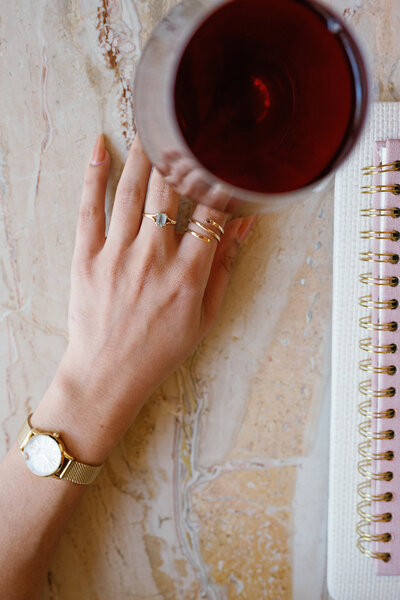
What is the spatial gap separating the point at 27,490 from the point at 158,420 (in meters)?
0.15

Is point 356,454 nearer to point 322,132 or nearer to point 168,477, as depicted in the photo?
point 168,477

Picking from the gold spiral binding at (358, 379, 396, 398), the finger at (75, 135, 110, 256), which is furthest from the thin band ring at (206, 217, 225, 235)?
the gold spiral binding at (358, 379, 396, 398)

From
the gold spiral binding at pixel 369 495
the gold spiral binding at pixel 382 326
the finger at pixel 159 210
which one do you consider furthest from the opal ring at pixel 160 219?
the gold spiral binding at pixel 369 495

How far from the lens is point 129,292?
0.51m

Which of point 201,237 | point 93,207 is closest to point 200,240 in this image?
point 201,237

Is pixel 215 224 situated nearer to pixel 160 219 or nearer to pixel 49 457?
pixel 160 219

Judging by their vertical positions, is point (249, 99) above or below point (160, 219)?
above

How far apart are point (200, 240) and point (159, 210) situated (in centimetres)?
5

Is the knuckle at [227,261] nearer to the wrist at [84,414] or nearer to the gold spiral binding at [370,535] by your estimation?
the wrist at [84,414]

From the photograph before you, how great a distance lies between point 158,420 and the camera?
0.59 meters

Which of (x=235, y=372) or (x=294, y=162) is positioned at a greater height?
(x=294, y=162)

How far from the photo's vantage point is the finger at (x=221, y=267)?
539 mm

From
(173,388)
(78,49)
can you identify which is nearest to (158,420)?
(173,388)

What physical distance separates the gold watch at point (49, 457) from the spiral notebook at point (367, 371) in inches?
10.8
